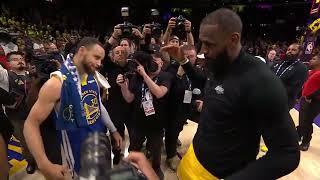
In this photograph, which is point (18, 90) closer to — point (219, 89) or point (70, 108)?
point (70, 108)

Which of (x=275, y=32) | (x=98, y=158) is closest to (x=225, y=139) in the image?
(x=98, y=158)

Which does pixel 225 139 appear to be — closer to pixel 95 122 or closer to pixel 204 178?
pixel 204 178

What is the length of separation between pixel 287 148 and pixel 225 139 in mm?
310

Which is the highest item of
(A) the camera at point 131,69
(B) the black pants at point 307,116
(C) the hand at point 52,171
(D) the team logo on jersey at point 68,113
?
(D) the team logo on jersey at point 68,113

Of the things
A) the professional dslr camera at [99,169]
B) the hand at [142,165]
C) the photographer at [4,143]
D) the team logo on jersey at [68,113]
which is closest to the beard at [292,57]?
the team logo on jersey at [68,113]

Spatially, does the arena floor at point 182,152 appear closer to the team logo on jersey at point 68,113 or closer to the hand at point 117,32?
the hand at point 117,32

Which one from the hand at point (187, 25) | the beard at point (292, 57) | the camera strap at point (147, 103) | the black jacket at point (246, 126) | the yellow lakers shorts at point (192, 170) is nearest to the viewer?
the black jacket at point (246, 126)

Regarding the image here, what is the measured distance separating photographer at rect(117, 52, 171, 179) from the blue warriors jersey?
97 centimetres

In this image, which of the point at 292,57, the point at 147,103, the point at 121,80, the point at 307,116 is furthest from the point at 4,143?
the point at 307,116

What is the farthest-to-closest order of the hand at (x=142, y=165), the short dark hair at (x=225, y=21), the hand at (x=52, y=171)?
the hand at (x=52, y=171), the short dark hair at (x=225, y=21), the hand at (x=142, y=165)

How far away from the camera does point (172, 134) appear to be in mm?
3889

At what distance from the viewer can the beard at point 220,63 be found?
4.60 feet

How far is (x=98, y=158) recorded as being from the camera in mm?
782

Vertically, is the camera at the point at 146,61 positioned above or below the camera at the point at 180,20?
below
